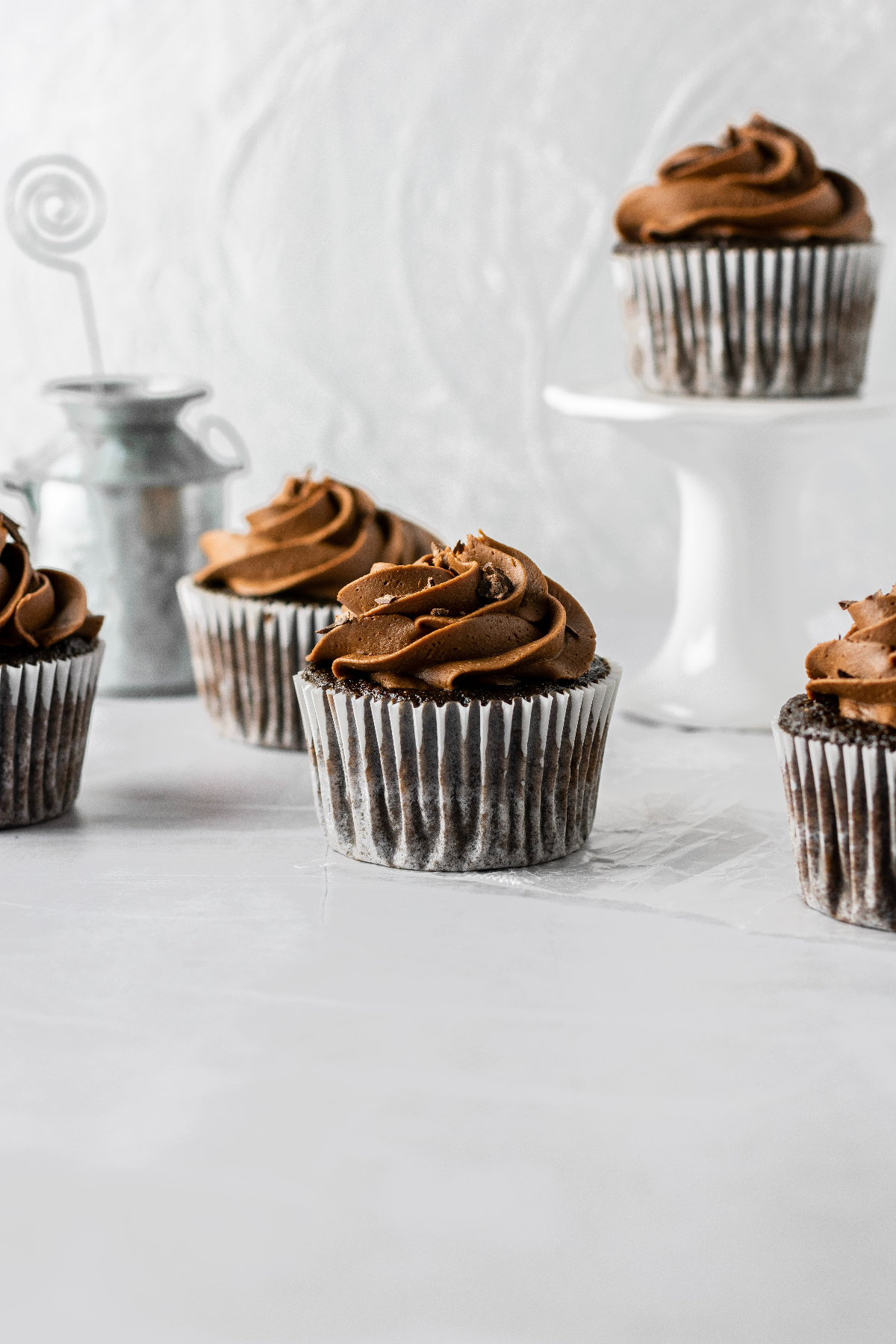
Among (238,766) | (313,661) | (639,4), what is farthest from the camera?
(639,4)

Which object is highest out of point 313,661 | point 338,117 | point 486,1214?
point 338,117

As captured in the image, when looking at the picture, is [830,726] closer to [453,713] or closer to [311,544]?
[453,713]

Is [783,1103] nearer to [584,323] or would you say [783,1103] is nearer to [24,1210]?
[24,1210]

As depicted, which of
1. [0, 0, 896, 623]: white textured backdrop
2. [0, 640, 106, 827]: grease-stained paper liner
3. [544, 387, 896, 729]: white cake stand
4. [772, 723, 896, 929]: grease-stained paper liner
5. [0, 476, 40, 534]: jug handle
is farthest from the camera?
[0, 0, 896, 623]: white textured backdrop

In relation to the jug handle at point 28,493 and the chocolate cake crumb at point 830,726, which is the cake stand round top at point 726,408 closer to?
the chocolate cake crumb at point 830,726

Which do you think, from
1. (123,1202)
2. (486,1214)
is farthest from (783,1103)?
Result: (123,1202)

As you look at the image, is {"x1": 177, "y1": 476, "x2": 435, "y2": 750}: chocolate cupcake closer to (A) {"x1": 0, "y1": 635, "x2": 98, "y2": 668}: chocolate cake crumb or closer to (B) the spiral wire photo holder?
(A) {"x1": 0, "y1": 635, "x2": 98, "y2": 668}: chocolate cake crumb

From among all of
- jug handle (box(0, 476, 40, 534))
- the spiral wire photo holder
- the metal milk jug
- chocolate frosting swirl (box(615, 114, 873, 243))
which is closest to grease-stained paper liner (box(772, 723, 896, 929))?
chocolate frosting swirl (box(615, 114, 873, 243))
